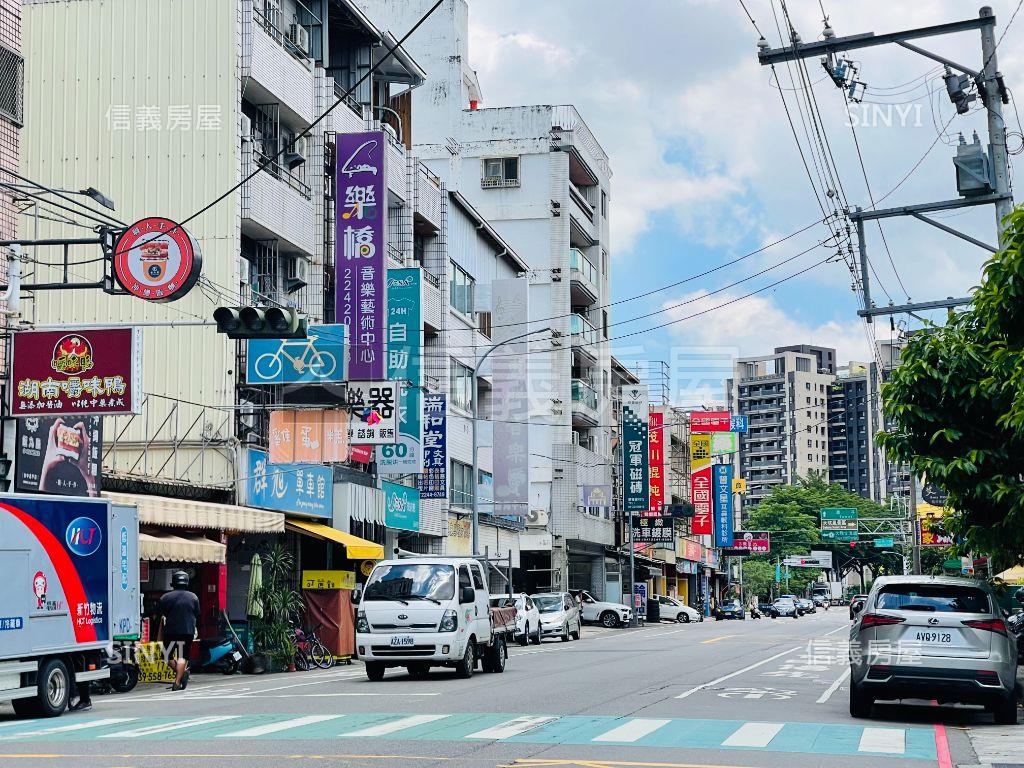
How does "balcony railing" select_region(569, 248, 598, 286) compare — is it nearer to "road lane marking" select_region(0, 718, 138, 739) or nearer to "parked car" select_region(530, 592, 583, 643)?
"parked car" select_region(530, 592, 583, 643)

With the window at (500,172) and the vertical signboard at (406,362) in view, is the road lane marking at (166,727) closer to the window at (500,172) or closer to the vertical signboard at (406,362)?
the vertical signboard at (406,362)

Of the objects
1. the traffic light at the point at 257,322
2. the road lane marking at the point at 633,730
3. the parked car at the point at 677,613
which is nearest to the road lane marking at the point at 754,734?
the road lane marking at the point at 633,730

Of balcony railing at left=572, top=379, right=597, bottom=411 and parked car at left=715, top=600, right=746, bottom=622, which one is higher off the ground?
balcony railing at left=572, top=379, right=597, bottom=411

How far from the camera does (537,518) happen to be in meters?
60.9

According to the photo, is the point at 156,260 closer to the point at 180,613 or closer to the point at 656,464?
the point at 180,613

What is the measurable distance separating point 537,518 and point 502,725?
45858mm

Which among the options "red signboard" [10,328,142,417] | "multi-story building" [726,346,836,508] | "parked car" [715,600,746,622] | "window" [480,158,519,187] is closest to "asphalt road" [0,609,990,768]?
"red signboard" [10,328,142,417]

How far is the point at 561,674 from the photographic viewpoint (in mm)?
25484

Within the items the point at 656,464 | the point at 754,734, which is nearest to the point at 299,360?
the point at 754,734

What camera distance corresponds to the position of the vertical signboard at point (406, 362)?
3672 centimetres

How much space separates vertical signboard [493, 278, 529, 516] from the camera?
52.4 metres

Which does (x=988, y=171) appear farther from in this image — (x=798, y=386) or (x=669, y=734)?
(x=798, y=386)

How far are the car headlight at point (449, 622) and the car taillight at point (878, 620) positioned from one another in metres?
8.48

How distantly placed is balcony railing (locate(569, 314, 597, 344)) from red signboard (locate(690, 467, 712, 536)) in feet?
67.1
